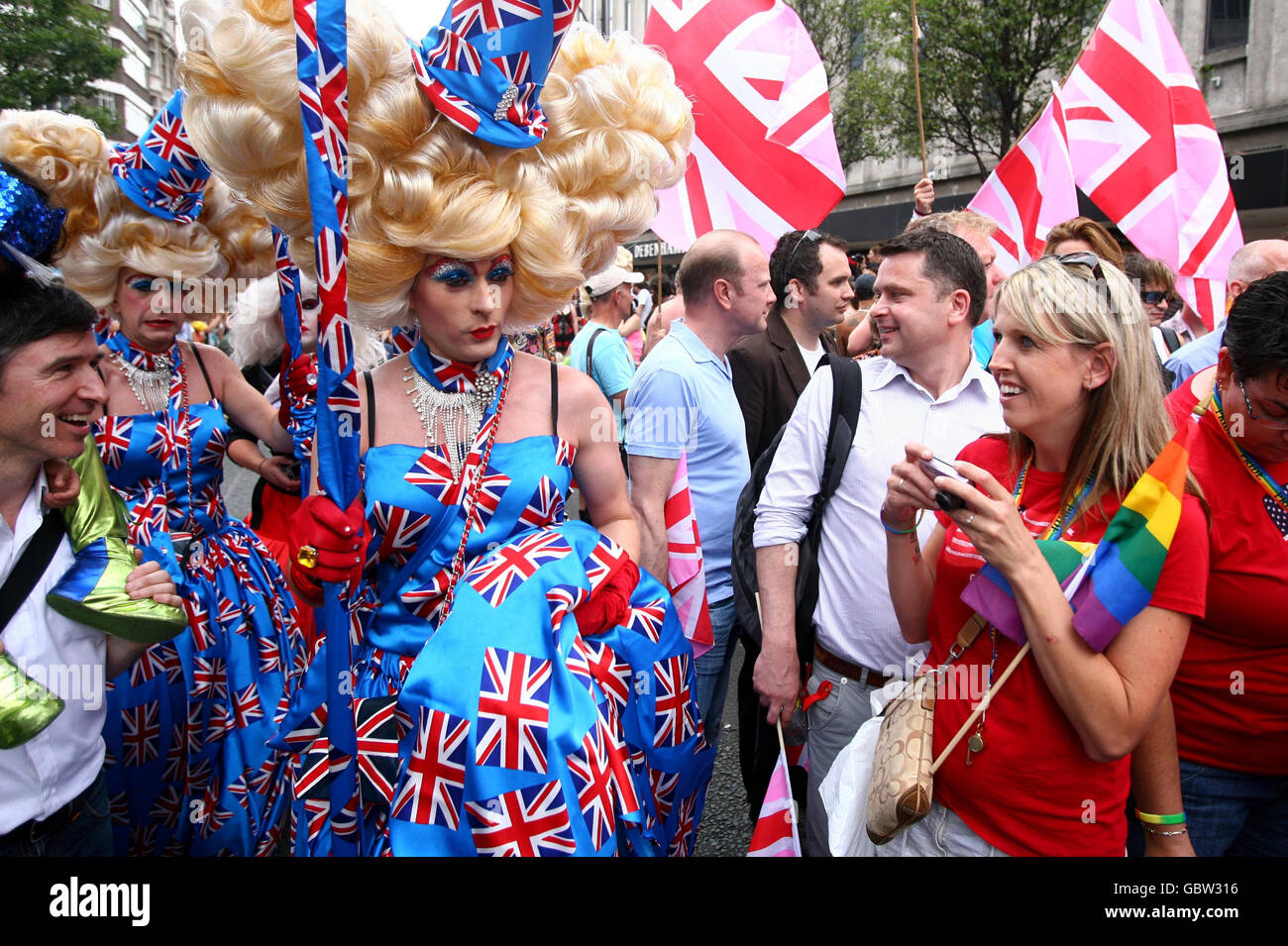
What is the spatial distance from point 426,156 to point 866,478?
56.0 inches

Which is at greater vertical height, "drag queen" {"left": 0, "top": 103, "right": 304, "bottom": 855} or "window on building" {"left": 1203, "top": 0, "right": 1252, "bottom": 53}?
"window on building" {"left": 1203, "top": 0, "right": 1252, "bottom": 53}

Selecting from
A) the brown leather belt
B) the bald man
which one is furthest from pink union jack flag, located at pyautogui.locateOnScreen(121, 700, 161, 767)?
the bald man

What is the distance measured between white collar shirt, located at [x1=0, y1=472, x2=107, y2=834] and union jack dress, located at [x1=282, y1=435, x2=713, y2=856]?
0.41m

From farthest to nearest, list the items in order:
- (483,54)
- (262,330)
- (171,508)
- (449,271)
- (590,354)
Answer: (590,354), (262,330), (171,508), (449,271), (483,54)

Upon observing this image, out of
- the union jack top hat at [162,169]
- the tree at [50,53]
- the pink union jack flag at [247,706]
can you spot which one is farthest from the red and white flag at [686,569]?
the tree at [50,53]

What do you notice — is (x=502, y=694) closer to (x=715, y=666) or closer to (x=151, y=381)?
(x=715, y=666)

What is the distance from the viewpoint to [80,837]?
2.06m

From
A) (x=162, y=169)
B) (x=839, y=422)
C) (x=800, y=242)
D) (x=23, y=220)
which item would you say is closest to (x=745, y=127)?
(x=800, y=242)

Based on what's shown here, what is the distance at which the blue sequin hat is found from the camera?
195 cm

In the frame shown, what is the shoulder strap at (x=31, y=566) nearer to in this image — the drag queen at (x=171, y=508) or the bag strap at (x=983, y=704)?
the drag queen at (x=171, y=508)

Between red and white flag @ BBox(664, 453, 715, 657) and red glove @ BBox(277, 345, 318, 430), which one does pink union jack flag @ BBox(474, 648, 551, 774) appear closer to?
red glove @ BBox(277, 345, 318, 430)
